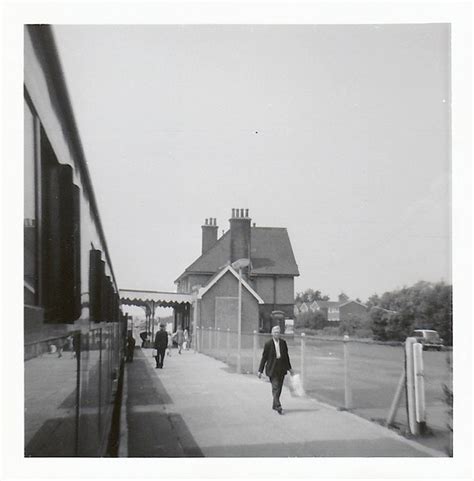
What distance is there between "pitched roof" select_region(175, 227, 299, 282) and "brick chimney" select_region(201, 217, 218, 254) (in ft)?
1.97

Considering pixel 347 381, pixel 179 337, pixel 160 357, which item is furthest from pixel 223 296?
pixel 347 381

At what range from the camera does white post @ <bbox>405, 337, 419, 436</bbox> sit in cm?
756

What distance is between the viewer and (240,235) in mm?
41156

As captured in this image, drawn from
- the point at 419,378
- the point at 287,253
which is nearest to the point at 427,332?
the point at 419,378

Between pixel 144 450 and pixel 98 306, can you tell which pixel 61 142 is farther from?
pixel 144 450

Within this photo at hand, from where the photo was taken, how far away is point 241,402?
37.7 feet

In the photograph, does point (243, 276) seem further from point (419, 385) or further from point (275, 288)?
point (419, 385)

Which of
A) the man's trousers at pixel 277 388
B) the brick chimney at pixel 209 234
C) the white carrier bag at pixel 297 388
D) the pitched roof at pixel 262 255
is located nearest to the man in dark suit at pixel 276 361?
the man's trousers at pixel 277 388

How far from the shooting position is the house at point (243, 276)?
39125mm

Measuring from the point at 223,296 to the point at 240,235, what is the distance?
4.39 meters

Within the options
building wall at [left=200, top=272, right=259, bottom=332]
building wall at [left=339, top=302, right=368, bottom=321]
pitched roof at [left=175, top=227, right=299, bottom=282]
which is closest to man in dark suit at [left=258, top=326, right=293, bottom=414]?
building wall at [left=339, top=302, right=368, bottom=321]

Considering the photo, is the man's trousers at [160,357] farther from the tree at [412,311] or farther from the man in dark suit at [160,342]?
the tree at [412,311]

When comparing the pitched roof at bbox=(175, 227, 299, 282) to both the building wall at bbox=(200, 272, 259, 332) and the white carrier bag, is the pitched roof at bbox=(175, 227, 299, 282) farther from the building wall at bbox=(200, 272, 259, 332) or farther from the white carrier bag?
the white carrier bag
